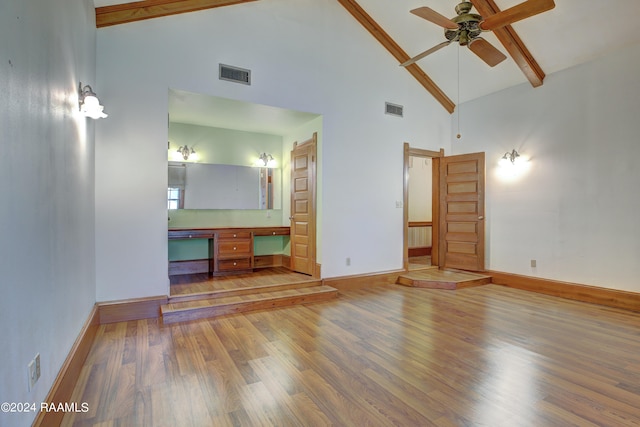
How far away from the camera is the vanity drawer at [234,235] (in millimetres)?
5306

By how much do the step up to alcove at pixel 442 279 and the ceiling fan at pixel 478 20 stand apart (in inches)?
125

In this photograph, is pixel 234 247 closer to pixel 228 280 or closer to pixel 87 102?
pixel 228 280

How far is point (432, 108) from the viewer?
604cm

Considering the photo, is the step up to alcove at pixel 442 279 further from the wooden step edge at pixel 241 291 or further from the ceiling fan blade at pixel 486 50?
the ceiling fan blade at pixel 486 50

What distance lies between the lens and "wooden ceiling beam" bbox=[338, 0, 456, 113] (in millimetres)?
4941

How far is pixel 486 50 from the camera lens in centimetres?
351

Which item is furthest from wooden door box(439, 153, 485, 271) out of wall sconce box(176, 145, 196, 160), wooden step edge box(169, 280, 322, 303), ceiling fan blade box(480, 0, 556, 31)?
wall sconce box(176, 145, 196, 160)

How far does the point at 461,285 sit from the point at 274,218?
3.54 metres

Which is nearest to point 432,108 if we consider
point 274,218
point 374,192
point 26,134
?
point 374,192

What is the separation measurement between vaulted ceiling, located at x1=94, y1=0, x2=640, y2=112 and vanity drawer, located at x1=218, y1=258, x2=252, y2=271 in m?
3.50

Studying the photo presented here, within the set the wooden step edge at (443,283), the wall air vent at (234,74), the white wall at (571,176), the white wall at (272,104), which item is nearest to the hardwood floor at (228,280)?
the white wall at (272,104)

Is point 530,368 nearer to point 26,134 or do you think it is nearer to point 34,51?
point 26,134

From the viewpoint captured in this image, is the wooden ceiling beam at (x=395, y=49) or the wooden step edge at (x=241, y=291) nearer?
the wooden step edge at (x=241, y=291)

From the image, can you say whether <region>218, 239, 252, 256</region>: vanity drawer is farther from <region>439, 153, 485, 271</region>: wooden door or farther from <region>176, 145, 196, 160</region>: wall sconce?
<region>439, 153, 485, 271</region>: wooden door
